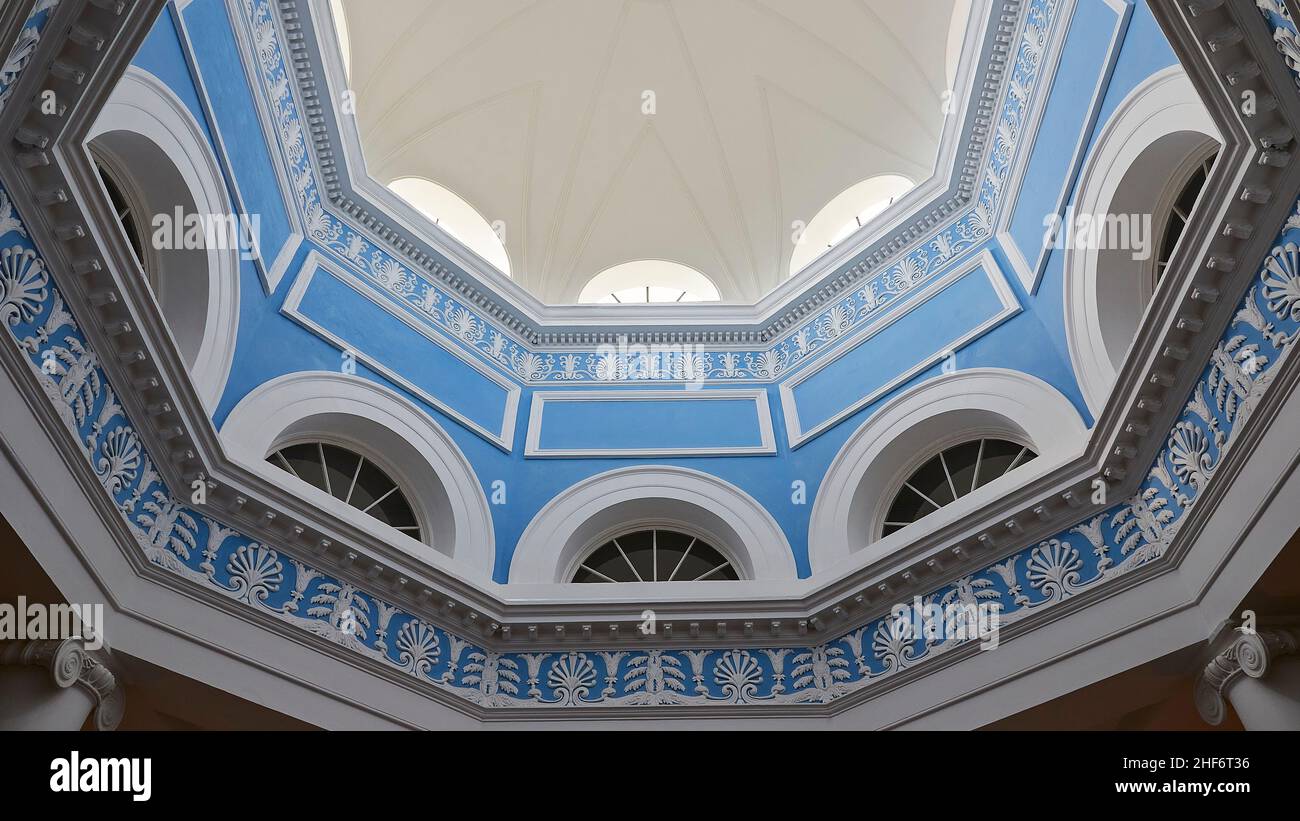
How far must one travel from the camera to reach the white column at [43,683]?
6.06m

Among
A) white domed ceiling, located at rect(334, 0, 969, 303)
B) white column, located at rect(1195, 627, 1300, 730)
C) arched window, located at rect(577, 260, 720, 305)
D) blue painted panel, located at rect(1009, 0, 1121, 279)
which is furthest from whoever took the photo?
arched window, located at rect(577, 260, 720, 305)

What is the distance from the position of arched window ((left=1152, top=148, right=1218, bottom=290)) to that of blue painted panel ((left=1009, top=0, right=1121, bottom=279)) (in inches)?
38.0

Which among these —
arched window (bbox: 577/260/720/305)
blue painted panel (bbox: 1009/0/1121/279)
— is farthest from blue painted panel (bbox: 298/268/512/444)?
blue painted panel (bbox: 1009/0/1121/279)

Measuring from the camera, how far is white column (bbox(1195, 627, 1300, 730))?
6.27 m

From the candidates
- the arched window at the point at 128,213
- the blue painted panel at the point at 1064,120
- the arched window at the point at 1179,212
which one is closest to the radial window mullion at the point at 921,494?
the blue painted panel at the point at 1064,120

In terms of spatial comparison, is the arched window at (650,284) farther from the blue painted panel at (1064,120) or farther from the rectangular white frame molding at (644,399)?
the blue painted panel at (1064,120)

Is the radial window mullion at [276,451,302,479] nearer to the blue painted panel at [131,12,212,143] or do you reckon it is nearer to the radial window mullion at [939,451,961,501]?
the blue painted panel at [131,12,212,143]

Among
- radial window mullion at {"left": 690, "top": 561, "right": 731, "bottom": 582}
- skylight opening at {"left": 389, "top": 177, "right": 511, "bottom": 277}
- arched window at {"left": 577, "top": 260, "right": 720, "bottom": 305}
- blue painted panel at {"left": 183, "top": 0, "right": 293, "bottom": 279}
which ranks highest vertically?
skylight opening at {"left": 389, "top": 177, "right": 511, "bottom": 277}

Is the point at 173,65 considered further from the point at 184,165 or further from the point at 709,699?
the point at 709,699

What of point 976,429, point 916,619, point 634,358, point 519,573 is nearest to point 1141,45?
point 976,429

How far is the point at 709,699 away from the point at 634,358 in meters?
4.77

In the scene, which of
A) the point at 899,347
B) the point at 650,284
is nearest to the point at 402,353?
the point at 650,284

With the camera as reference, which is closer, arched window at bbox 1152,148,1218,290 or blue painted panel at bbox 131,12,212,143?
blue painted panel at bbox 131,12,212,143

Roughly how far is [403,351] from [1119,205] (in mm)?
7313
